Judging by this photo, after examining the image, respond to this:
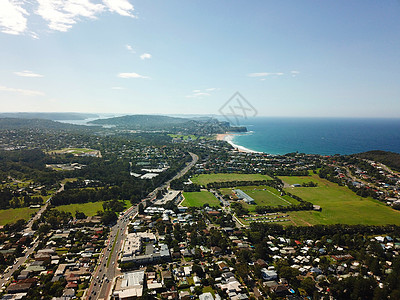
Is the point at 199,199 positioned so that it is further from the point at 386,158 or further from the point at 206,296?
the point at 386,158

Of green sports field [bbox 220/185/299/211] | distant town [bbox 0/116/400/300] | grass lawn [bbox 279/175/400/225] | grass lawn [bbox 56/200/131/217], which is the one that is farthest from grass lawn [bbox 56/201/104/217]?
grass lawn [bbox 279/175/400/225]

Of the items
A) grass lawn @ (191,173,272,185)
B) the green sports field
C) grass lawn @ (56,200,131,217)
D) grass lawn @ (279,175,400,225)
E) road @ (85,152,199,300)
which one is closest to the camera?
road @ (85,152,199,300)

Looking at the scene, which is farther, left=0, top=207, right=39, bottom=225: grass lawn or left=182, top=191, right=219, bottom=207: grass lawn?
left=182, top=191, right=219, bottom=207: grass lawn

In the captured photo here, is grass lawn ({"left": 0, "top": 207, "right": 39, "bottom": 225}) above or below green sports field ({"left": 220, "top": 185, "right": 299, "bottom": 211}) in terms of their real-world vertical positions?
below

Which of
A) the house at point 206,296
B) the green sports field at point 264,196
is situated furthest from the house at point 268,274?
the green sports field at point 264,196

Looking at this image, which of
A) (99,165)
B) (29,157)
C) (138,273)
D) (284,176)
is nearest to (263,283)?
(138,273)

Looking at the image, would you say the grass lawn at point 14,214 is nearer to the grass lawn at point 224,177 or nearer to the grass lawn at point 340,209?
the grass lawn at point 224,177

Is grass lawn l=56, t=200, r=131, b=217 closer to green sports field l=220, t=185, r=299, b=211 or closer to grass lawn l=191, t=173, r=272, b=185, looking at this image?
grass lawn l=191, t=173, r=272, b=185

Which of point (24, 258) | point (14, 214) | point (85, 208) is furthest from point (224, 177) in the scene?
point (14, 214)
